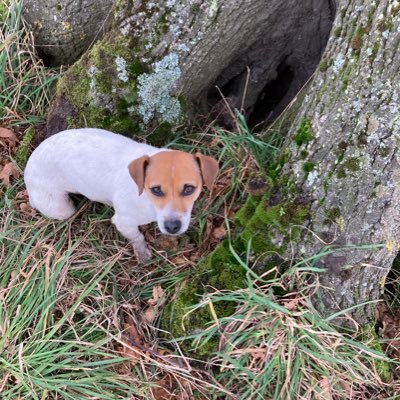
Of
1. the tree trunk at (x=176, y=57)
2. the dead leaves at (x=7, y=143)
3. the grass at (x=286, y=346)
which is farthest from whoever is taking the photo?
the dead leaves at (x=7, y=143)

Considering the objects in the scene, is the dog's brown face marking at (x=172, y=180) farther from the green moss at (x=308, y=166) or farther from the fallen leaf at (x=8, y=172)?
the fallen leaf at (x=8, y=172)

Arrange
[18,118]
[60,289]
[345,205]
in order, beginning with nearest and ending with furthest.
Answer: [345,205]
[60,289]
[18,118]

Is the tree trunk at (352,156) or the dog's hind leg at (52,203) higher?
the tree trunk at (352,156)

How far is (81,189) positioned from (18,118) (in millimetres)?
1309

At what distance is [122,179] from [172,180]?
0.56m

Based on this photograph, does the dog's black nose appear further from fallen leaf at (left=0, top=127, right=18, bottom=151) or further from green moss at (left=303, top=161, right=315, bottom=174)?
fallen leaf at (left=0, top=127, right=18, bottom=151)

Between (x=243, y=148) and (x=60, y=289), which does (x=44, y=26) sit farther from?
(x=60, y=289)

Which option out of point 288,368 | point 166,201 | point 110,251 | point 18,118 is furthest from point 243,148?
point 18,118

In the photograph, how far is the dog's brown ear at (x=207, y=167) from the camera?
3186 mm

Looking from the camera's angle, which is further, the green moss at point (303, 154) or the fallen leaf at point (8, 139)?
the fallen leaf at point (8, 139)

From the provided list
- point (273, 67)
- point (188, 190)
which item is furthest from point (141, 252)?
point (273, 67)

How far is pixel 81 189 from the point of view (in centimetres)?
378

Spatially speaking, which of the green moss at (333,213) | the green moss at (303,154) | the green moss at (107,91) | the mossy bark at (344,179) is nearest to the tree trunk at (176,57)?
the green moss at (107,91)

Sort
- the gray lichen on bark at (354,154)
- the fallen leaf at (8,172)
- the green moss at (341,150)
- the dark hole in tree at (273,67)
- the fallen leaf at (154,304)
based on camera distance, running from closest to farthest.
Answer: the gray lichen on bark at (354,154)
the green moss at (341,150)
the fallen leaf at (154,304)
the dark hole in tree at (273,67)
the fallen leaf at (8,172)
